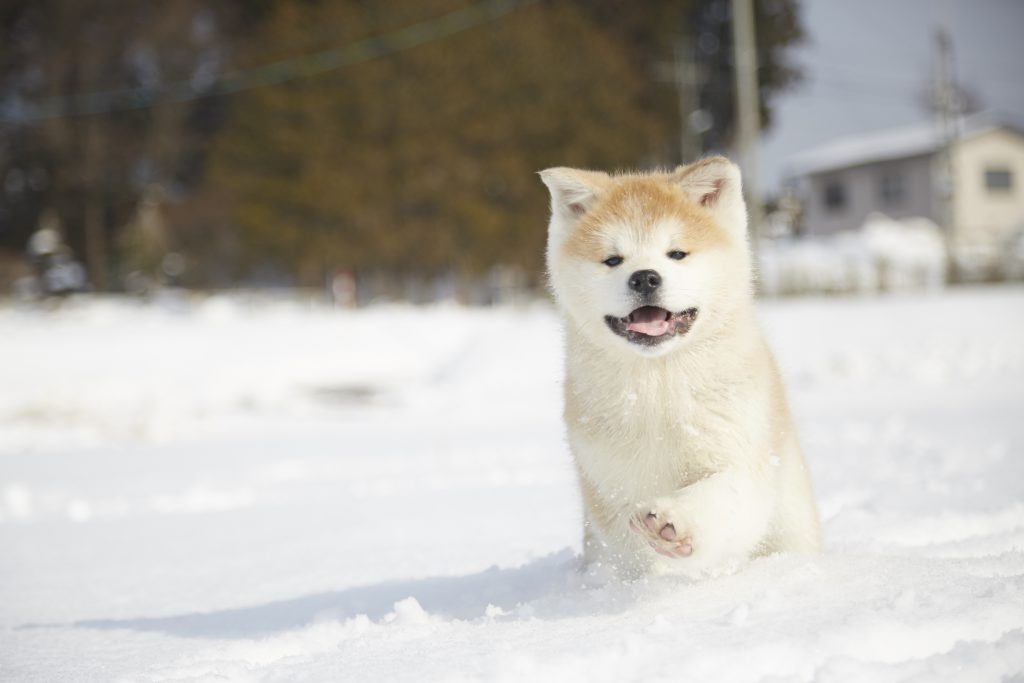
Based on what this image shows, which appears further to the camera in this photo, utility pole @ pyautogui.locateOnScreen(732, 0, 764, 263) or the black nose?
utility pole @ pyautogui.locateOnScreen(732, 0, 764, 263)

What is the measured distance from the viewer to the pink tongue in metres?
2.78

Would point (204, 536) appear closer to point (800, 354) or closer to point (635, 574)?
point (635, 574)

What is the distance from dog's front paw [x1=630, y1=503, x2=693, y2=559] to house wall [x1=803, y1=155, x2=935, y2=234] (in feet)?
111

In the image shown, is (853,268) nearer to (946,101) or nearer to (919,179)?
(946,101)

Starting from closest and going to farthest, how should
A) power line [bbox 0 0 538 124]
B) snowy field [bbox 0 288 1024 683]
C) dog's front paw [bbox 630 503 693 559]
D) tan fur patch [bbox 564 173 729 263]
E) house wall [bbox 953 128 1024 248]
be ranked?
snowy field [bbox 0 288 1024 683] → dog's front paw [bbox 630 503 693 559] → tan fur patch [bbox 564 173 729 263] → power line [bbox 0 0 538 124] → house wall [bbox 953 128 1024 248]

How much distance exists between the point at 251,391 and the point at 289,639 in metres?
12.3

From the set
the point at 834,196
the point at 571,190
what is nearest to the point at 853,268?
the point at 834,196

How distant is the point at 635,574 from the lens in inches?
118

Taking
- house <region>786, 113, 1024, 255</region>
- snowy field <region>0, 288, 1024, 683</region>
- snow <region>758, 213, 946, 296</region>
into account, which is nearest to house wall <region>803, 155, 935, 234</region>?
house <region>786, 113, 1024, 255</region>

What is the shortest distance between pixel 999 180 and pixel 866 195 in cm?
466

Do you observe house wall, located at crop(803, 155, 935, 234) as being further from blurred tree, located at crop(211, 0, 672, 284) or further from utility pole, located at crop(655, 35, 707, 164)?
blurred tree, located at crop(211, 0, 672, 284)

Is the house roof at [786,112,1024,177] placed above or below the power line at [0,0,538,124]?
below

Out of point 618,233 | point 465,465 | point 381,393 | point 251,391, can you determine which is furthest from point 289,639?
point 381,393

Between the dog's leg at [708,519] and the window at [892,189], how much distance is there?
35478 mm
